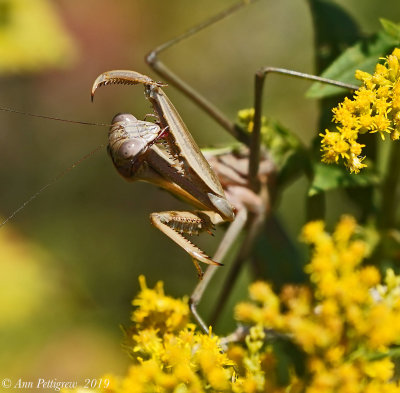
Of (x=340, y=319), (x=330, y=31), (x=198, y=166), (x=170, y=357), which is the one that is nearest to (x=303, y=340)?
(x=340, y=319)

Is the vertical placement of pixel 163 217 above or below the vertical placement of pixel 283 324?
above

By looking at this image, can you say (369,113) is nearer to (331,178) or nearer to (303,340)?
(331,178)

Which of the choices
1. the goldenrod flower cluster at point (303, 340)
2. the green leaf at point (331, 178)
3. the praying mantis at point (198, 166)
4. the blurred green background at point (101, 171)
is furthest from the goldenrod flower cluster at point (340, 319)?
the blurred green background at point (101, 171)

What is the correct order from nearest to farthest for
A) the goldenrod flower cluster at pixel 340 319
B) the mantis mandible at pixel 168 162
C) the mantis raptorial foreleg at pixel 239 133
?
the goldenrod flower cluster at pixel 340 319 < the mantis mandible at pixel 168 162 < the mantis raptorial foreleg at pixel 239 133

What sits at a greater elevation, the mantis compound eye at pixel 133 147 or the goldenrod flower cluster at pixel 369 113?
the goldenrod flower cluster at pixel 369 113

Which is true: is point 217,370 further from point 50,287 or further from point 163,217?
point 50,287

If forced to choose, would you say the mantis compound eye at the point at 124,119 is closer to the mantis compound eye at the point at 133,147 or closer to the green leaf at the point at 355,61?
the mantis compound eye at the point at 133,147

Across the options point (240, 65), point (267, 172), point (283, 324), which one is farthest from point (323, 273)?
point (240, 65)
